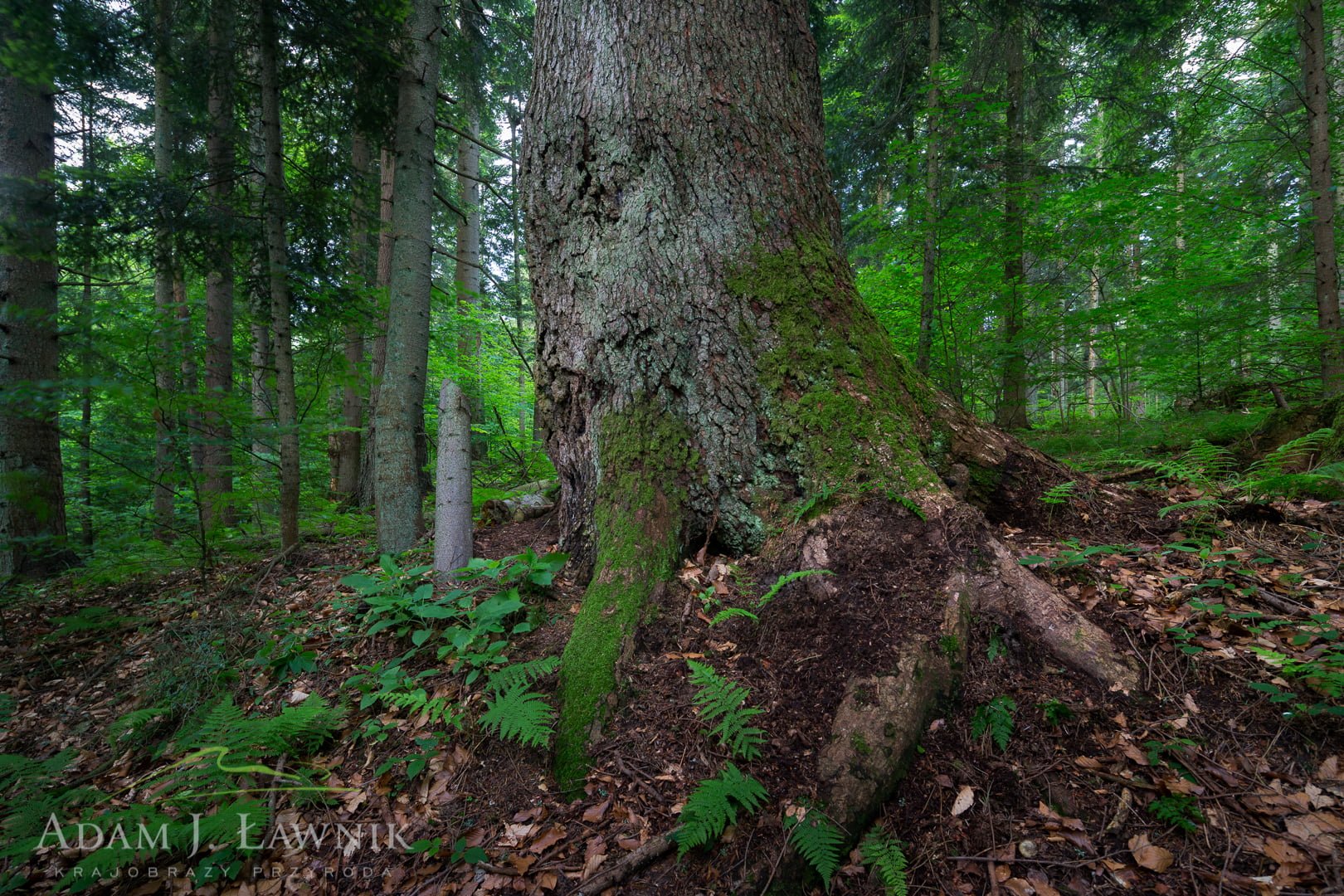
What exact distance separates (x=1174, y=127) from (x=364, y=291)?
11906 mm

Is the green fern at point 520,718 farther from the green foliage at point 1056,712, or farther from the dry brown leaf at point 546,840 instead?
the green foliage at point 1056,712

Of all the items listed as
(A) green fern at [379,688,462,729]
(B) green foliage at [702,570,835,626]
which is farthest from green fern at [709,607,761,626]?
(A) green fern at [379,688,462,729]

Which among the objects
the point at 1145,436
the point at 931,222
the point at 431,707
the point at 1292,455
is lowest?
the point at 431,707

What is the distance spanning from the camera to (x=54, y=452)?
5668 mm

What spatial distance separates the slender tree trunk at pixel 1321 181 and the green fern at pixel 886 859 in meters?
7.26

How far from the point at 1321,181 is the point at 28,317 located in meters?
13.7

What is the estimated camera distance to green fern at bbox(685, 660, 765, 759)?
1914 mm

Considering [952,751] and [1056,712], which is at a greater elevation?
[1056,712]

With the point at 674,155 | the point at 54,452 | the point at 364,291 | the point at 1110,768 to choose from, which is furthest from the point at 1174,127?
the point at 54,452

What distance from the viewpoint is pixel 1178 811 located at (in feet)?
5.14

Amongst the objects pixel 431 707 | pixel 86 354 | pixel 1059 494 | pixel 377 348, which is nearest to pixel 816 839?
pixel 431 707

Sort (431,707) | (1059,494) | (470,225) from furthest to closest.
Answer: (470,225) → (1059,494) → (431,707)

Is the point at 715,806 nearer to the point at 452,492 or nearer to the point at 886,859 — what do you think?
the point at 886,859

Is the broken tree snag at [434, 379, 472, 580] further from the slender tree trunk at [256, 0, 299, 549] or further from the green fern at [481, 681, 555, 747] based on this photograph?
the slender tree trunk at [256, 0, 299, 549]
